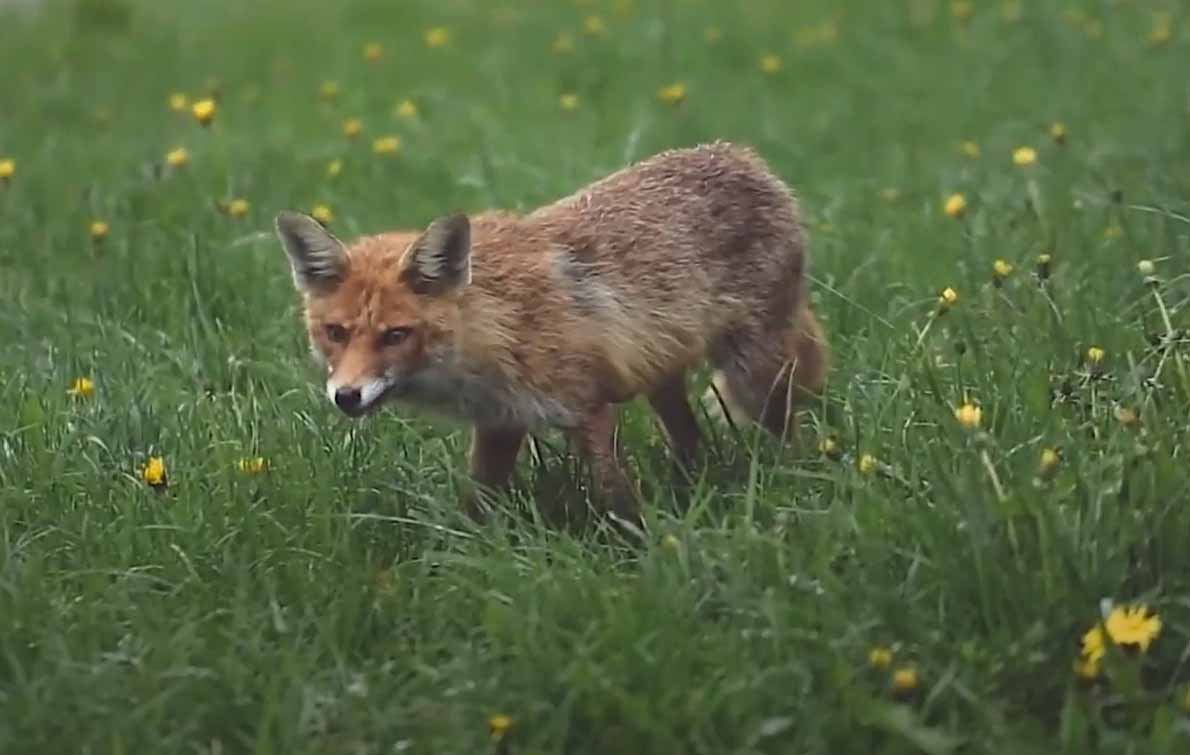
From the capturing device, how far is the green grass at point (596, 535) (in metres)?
3.46

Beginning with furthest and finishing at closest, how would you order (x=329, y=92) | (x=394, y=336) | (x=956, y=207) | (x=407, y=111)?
(x=329, y=92) → (x=407, y=111) → (x=956, y=207) → (x=394, y=336)

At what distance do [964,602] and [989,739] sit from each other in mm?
372

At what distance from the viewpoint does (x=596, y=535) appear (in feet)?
13.9

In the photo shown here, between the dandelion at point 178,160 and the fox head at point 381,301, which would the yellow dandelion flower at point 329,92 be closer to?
the dandelion at point 178,160

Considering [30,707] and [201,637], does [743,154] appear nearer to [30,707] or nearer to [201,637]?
[201,637]

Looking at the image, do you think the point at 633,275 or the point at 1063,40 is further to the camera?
the point at 1063,40

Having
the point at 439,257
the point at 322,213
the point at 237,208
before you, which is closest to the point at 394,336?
the point at 439,257

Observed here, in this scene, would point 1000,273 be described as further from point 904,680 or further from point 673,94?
point 673,94

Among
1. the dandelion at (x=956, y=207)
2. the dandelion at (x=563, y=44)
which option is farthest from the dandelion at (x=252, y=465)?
the dandelion at (x=563, y=44)

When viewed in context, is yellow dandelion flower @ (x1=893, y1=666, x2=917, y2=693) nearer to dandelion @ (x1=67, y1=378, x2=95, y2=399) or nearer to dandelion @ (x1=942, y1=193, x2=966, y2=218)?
dandelion @ (x1=67, y1=378, x2=95, y2=399)

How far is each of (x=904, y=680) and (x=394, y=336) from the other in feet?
5.17

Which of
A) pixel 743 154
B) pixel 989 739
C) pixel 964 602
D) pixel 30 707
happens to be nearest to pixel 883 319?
pixel 743 154

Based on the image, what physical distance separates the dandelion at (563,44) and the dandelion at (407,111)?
4.40 ft

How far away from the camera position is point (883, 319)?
556cm
